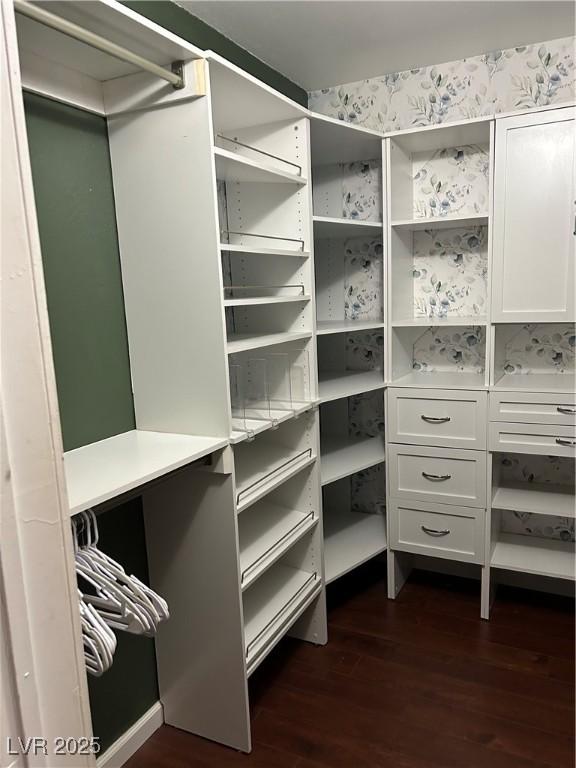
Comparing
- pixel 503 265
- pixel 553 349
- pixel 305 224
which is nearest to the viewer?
pixel 305 224

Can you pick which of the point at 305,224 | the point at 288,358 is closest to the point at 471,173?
the point at 305,224

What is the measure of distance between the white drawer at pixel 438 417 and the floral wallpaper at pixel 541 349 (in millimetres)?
433

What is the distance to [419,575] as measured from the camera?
3.04 metres

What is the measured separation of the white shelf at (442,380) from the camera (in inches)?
100

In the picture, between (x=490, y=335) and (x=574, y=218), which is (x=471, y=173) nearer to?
(x=574, y=218)

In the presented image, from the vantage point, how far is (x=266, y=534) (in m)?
2.19

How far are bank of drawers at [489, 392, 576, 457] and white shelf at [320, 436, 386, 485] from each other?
569 millimetres

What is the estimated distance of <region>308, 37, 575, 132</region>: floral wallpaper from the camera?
8.25ft

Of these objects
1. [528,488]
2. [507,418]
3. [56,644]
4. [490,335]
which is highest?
[490,335]

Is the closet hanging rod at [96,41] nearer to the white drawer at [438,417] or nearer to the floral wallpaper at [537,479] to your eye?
the white drawer at [438,417]

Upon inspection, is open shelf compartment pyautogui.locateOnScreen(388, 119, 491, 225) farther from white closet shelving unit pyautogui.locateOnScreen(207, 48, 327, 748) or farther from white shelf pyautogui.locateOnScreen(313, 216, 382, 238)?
white closet shelving unit pyautogui.locateOnScreen(207, 48, 327, 748)

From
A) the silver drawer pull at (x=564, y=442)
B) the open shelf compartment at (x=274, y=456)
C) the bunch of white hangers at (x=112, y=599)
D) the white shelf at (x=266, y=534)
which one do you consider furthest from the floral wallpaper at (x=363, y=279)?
the bunch of white hangers at (x=112, y=599)

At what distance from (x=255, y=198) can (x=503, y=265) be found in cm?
107

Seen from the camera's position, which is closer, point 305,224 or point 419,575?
point 305,224
